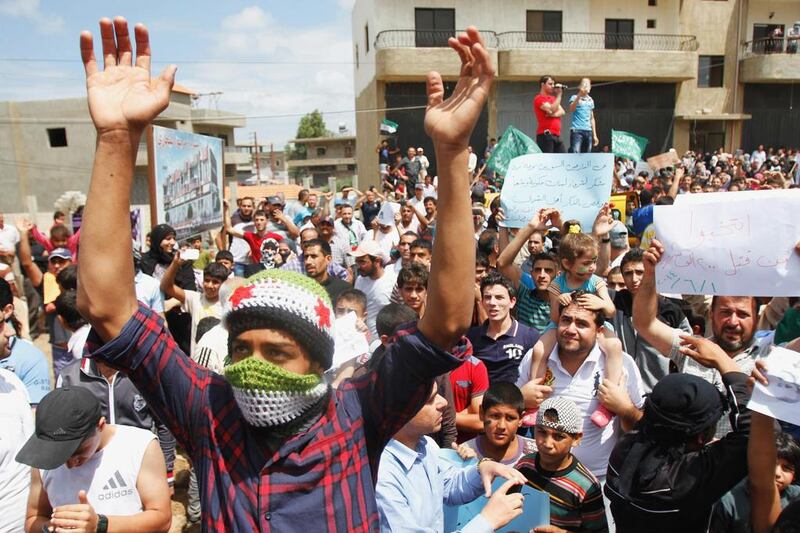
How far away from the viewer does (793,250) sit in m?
2.53

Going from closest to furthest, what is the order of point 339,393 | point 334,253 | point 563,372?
point 339,393 < point 563,372 < point 334,253

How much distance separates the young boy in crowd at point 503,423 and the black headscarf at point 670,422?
81 centimetres

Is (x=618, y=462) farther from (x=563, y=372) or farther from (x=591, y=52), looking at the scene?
(x=591, y=52)

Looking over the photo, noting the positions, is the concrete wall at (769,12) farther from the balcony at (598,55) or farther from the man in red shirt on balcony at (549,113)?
the man in red shirt on balcony at (549,113)

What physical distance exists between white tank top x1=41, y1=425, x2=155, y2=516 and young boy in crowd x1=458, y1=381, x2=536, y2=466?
1.54 metres

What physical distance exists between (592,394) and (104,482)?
234 centimetres

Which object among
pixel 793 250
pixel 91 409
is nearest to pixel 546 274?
pixel 793 250

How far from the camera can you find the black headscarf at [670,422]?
7.25 feet

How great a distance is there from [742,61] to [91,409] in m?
30.5

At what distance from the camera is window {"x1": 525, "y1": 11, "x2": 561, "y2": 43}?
24531mm

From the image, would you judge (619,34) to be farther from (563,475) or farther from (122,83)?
(122,83)

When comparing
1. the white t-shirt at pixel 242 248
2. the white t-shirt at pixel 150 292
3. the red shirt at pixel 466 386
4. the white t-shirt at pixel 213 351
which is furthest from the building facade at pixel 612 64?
the red shirt at pixel 466 386

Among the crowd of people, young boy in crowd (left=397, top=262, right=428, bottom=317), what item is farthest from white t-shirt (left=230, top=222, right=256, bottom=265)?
young boy in crowd (left=397, top=262, right=428, bottom=317)

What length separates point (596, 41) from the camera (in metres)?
25.0
